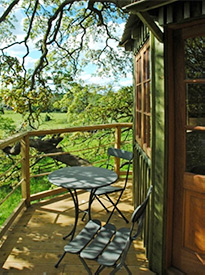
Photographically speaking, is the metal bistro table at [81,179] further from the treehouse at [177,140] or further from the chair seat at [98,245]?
the treehouse at [177,140]

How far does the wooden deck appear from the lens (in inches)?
112

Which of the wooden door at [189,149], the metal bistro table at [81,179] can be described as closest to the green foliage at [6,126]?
the metal bistro table at [81,179]

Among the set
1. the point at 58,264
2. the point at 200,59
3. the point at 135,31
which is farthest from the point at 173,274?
the point at 135,31

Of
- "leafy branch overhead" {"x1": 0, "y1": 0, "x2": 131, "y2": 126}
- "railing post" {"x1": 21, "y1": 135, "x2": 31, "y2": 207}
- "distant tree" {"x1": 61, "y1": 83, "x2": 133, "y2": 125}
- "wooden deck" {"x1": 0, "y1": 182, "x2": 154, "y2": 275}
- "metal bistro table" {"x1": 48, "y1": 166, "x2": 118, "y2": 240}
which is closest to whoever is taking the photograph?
"wooden deck" {"x1": 0, "y1": 182, "x2": 154, "y2": 275}

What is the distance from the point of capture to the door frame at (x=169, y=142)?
254 cm

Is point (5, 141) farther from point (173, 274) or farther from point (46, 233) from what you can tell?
point (173, 274)

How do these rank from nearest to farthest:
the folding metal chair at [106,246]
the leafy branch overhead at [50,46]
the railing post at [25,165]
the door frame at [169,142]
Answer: the folding metal chair at [106,246] < the door frame at [169,142] < the railing post at [25,165] < the leafy branch overhead at [50,46]

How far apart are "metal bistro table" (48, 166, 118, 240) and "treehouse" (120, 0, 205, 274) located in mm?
697

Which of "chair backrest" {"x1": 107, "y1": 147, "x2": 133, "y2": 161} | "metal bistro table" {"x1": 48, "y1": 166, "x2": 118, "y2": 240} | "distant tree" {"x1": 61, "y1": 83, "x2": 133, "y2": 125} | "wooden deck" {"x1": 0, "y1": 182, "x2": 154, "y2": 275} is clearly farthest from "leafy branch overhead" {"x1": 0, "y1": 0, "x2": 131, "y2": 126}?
"metal bistro table" {"x1": 48, "y1": 166, "x2": 118, "y2": 240}

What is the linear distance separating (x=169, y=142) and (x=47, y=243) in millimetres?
1959

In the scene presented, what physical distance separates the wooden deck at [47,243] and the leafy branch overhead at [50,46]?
3619 millimetres

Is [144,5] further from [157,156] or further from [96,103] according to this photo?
[96,103]

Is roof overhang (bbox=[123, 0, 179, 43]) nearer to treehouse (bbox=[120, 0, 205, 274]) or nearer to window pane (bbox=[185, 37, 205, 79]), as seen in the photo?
treehouse (bbox=[120, 0, 205, 274])

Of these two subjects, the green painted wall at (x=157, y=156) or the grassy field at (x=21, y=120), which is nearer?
the green painted wall at (x=157, y=156)
